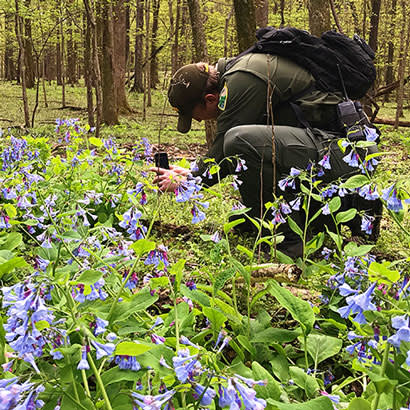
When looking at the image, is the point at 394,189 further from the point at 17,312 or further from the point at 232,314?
the point at 17,312

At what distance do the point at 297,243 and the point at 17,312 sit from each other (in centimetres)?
226

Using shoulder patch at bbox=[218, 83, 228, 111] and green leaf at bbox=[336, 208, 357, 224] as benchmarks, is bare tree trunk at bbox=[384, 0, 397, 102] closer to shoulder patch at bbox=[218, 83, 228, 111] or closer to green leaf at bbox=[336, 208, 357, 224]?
shoulder patch at bbox=[218, 83, 228, 111]

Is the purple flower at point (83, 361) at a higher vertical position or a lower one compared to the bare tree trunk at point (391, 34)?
lower

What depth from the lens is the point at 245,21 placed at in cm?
519

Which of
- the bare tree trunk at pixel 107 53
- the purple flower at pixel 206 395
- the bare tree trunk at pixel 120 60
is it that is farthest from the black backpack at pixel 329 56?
the bare tree trunk at pixel 120 60

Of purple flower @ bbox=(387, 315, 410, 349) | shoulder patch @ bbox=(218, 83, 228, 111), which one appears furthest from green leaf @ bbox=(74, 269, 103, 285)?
shoulder patch @ bbox=(218, 83, 228, 111)

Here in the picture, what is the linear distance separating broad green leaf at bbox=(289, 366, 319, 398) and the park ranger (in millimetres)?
1628

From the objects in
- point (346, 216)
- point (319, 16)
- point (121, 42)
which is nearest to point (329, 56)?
point (346, 216)

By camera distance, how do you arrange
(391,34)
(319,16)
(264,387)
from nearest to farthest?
(264,387)
(319,16)
(391,34)

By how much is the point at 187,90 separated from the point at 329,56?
3.44 feet

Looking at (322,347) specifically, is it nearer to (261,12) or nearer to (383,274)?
(383,274)

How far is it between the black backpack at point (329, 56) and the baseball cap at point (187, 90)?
49cm

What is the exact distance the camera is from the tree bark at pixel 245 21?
16.9 ft

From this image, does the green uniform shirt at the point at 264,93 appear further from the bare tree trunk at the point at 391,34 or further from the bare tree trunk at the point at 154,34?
the bare tree trunk at the point at 391,34
